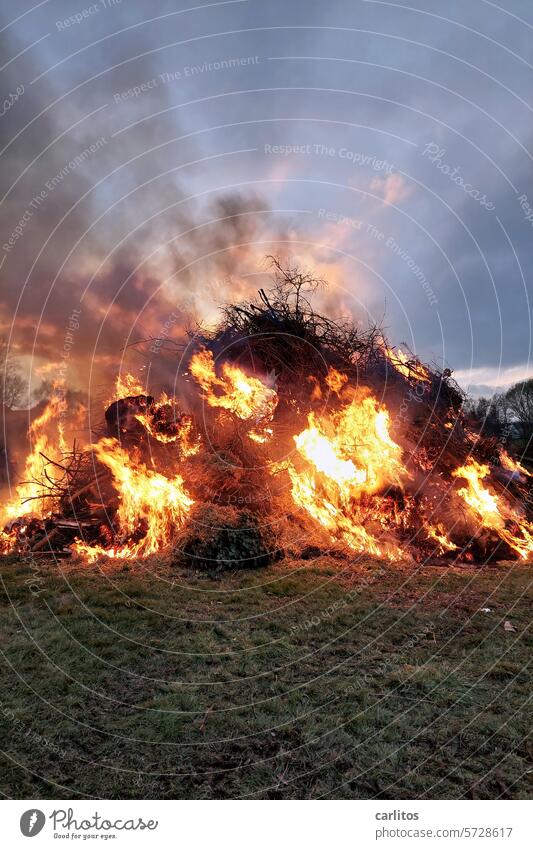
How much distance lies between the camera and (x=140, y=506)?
1650 centimetres

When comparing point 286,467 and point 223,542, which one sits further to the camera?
point 286,467

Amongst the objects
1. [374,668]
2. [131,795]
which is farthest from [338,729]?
[131,795]

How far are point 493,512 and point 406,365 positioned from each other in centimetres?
664

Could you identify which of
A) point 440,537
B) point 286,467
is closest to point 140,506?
point 286,467

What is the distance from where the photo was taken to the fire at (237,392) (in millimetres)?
18656

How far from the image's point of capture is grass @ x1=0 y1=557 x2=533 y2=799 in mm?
5574

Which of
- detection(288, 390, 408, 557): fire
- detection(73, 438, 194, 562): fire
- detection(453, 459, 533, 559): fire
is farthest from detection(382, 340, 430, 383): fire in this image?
detection(73, 438, 194, 562): fire

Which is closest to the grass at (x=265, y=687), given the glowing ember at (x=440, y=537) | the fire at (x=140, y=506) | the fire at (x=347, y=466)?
the glowing ember at (x=440, y=537)

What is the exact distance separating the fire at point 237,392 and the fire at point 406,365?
5.20m

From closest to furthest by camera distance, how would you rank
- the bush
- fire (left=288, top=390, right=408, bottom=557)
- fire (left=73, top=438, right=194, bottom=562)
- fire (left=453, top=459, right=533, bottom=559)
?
1. the bush
2. fire (left=73, top=438, right=194, bottom=562)
3. fire (left=453, top=459, right=533, bottom=559)
4. fire (left=288, top=390, right=408, bottom=557)

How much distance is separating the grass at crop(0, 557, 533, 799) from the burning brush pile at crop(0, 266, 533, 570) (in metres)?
2.54

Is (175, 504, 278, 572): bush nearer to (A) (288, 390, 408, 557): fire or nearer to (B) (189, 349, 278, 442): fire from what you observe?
(A) (288, 390, 408, 557): fire

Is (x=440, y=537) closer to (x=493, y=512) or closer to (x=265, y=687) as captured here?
(x=493, y=512)

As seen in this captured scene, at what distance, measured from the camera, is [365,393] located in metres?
17.8
